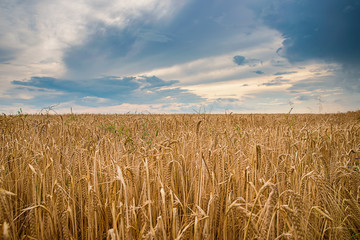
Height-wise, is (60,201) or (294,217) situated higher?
(294,217)

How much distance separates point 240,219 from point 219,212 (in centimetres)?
31

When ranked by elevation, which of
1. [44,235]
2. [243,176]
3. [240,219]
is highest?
[243,176]

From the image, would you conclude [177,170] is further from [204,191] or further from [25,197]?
[25,197]

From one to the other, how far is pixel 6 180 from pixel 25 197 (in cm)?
28

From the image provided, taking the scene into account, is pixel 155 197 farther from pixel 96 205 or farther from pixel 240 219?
pixel 240 219

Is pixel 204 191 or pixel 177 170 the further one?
pixel 177 170

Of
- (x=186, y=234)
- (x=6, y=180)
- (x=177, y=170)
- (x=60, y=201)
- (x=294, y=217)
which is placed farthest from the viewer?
(x=177, y=170)

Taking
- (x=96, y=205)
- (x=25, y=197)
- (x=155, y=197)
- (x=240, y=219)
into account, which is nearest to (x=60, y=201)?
(x=96, y=205)

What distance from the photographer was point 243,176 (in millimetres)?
2021

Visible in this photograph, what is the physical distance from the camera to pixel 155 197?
77.7 inches

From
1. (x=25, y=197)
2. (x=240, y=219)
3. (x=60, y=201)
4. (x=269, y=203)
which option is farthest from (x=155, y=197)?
(x=25, y=197)

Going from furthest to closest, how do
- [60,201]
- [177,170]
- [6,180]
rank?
[177,170]
[6,180]
[60,201]

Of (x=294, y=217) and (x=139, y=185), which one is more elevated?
(x=294, y=217)

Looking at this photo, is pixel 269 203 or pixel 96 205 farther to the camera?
pixel 96 205
